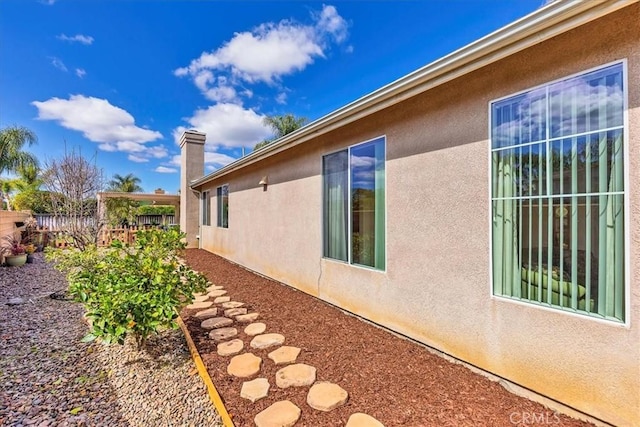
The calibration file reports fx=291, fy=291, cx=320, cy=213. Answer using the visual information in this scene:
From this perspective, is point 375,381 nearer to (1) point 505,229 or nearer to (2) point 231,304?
(1) point 505,229

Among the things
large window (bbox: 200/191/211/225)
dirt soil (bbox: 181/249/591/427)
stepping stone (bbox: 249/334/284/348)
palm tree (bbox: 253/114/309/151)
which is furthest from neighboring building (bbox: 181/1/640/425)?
palm tree (bbox: 253/114/309/151)

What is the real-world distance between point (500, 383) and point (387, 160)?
2923 millimetres

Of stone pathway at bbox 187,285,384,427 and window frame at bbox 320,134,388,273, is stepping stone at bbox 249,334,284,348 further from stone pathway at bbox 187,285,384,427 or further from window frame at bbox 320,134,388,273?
window frame at bbox 320,134,388,273

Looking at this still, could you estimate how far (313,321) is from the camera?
15.2 feet

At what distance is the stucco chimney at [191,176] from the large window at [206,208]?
0.59 m

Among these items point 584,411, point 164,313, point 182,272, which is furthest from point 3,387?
point 584,411

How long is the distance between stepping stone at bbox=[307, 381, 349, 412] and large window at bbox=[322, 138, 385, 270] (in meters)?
1.94

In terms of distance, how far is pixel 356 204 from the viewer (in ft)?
15.9

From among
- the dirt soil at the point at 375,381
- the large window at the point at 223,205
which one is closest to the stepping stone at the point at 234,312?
the dirt soil at the point at 375,381

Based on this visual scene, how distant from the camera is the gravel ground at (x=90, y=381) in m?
2.56

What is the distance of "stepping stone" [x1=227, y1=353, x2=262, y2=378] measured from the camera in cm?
315

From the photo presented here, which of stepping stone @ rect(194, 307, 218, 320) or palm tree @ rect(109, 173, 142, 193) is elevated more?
palm tree @ rect(109, 173, 142, 193)

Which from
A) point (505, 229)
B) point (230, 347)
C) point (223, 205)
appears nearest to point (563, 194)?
point (505, 229)

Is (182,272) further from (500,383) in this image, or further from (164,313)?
(500,383)
